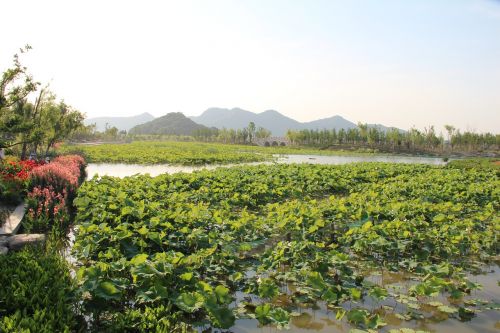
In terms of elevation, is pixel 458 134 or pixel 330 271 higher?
pixel 458 134

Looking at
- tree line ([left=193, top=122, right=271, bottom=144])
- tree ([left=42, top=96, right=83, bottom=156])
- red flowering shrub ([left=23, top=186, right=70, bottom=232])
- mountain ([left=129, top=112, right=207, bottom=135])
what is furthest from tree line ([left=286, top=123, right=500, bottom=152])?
mountain ([left=129, top=112, right=207, bottom=135])

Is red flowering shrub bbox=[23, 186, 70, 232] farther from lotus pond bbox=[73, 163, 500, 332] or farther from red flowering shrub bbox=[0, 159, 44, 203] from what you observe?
red flowering shrub bbox=[0, 159, 44, 203]

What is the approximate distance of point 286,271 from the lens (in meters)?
6.32

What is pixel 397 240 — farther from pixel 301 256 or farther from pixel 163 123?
pixel 163 123

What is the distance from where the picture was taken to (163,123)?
19725cm

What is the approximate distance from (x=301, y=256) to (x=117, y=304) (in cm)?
299

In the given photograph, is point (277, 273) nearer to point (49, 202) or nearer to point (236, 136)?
point (49, 202)

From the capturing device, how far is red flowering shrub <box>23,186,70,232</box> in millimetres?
8484

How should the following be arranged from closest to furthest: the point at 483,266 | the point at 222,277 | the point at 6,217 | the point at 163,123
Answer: the point at 222,277 → the point at 483,266 → the point at 6,217 → the point at 163,123

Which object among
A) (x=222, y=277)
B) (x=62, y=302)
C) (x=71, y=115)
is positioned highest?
(x=71, y=115)

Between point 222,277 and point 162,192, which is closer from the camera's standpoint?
point 222,277

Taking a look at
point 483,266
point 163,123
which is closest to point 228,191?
point 483,266

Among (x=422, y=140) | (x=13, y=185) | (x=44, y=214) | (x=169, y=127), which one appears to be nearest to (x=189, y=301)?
(x=44, y=214)

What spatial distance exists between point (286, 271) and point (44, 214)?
617 cm
